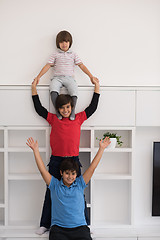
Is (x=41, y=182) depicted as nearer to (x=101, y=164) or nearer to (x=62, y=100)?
(x=101, y=164)

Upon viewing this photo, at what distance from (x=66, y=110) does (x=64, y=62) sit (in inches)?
18.3

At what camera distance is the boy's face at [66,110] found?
2327 millimetres

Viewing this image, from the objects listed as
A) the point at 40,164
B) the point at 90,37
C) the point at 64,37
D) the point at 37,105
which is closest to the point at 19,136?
the point at 37,105

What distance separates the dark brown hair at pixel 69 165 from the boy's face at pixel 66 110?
0.36 m

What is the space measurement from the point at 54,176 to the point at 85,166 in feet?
1.20

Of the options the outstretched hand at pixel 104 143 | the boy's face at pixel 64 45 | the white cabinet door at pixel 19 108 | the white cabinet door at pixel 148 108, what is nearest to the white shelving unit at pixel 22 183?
the white cabinet door at pixel 19 108

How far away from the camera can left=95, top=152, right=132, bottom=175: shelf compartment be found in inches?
107

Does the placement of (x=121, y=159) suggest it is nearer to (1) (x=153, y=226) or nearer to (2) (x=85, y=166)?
(2) (x=85, y=166)

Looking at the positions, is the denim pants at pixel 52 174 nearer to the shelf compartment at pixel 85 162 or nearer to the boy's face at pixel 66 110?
the shelf compartment at pixel 85 162

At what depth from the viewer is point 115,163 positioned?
2727 millimetres

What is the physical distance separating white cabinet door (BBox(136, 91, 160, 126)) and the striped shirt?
607 mm

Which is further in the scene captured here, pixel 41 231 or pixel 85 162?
pixel 85 162

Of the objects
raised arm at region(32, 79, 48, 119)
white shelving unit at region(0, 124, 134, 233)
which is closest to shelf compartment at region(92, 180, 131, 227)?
white shelving unit at region(0, 124, 134, 233)

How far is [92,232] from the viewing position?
8.08 ft
